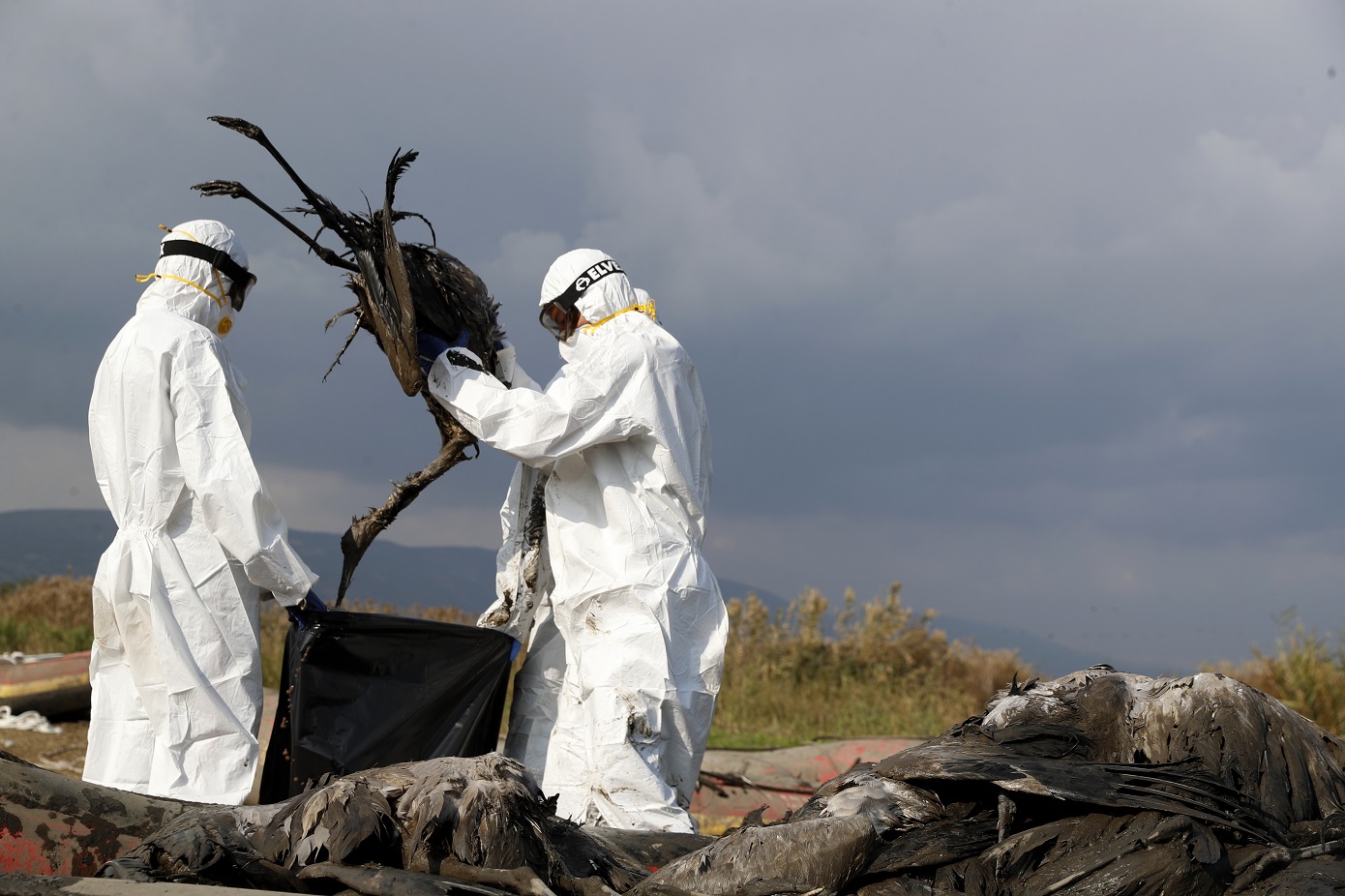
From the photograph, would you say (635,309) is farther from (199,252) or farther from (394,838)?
(394,838)

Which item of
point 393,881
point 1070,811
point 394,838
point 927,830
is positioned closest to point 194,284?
point 394,838

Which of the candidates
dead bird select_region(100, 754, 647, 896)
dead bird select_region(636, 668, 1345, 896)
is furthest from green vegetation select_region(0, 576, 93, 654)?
dead bird select_region(636, 668, 1345, 896)

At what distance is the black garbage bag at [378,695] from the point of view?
4.95 meters

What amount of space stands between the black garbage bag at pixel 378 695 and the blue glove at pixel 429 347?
3.83 ft

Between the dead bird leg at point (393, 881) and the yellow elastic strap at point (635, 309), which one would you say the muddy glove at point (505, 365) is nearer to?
the yellow elastic strap at point (635, 309)

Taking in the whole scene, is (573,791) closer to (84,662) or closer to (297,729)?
(297,729)

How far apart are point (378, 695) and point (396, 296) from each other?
179 centimetres

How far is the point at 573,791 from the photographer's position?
184 inches

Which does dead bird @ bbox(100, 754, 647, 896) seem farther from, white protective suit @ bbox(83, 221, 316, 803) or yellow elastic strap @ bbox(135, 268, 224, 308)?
yellow elastic strap @ bbox(135, 268, 224, 308)

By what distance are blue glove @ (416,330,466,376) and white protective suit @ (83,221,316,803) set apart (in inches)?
33.5

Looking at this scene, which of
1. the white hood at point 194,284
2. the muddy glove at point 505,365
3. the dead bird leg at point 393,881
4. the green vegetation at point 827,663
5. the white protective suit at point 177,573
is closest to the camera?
the dead bird leg at point 393,881

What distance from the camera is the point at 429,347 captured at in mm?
5391

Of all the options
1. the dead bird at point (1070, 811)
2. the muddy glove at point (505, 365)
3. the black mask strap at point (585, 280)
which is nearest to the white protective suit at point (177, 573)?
the muddy glove at point (505, 365)

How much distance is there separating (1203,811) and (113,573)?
427 cm
